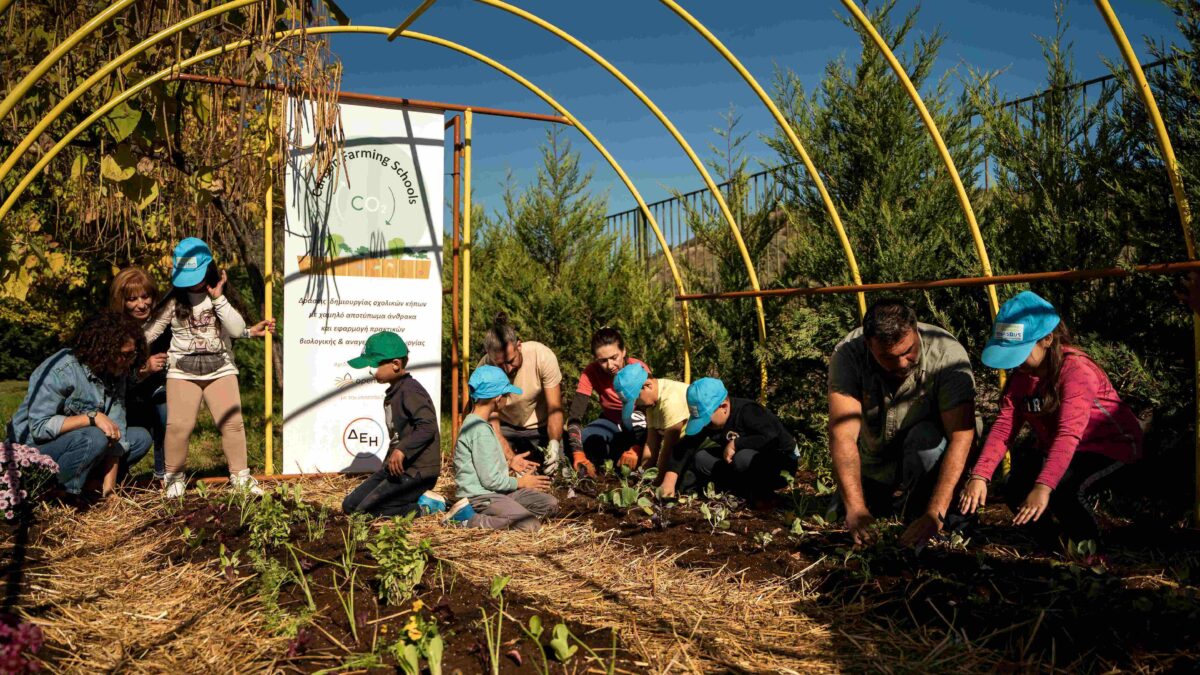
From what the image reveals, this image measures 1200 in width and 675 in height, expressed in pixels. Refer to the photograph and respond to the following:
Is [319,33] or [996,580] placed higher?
[319,33]

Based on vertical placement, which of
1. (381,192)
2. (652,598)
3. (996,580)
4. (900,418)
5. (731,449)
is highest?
(381,192)

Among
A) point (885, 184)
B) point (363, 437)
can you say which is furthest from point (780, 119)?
point (363, 437)

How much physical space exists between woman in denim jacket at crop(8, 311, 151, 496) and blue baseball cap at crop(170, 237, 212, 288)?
42cm

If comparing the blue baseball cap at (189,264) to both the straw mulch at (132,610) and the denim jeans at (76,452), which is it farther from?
the straw mulch at (132,610)

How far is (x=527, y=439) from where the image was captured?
692 cm

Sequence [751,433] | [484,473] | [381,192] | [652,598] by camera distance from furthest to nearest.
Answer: [381,192] < [751,433] < [484,473] < [652,598]

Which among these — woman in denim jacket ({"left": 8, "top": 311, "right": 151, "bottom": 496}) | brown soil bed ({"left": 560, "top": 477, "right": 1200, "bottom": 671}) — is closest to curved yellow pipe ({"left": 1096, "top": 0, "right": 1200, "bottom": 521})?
brown soil bed ({"left": 560, "top": 477, "right": 1200, "bottom": 671})

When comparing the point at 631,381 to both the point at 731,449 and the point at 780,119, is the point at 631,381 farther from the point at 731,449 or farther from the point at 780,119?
the point at 780,119

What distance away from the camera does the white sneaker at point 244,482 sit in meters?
5.36

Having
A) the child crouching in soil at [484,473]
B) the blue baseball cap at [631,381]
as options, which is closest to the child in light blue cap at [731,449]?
the blue baseball cap at [631,381]

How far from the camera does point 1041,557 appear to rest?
3.86 meters

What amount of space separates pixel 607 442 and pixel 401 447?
2316 mm

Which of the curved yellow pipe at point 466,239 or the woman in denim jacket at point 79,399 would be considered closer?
the woman in denim jacket at point 79,399

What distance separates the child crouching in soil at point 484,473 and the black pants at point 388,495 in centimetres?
27
